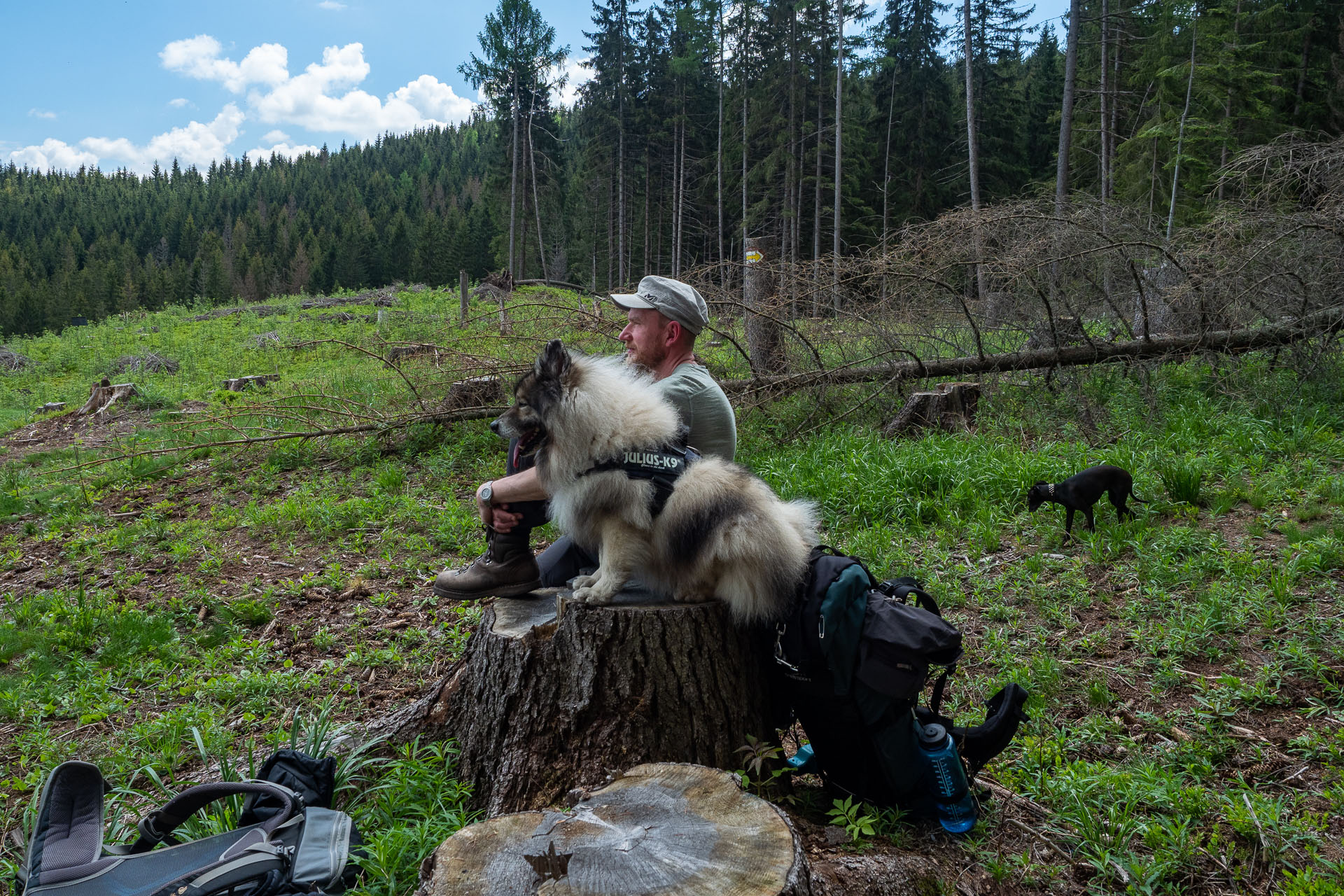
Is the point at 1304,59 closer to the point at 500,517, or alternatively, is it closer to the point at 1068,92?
the point at 1068,92

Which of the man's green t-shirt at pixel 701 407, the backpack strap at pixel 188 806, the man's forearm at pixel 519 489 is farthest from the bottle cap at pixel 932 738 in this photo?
the backpack strap at pixel 188 806

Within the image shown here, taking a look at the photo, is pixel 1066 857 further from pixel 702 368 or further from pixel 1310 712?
pixel 702 368

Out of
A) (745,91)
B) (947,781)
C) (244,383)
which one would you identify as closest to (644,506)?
(947,781)

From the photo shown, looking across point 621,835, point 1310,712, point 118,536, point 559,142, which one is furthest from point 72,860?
point 559,142

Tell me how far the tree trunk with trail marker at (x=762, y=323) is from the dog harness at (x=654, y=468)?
5.50 meters

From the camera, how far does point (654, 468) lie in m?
2.75

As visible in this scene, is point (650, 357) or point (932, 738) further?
point (650, 357)

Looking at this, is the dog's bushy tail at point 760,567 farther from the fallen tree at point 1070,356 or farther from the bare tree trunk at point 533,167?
the bare tree trunk at point 533,167

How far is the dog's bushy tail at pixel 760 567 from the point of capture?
2.57 meters

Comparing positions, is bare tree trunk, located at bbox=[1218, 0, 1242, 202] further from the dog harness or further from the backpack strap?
the backpack strap

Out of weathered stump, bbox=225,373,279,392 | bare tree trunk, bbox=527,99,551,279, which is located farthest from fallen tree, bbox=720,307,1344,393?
bare tree trunk, bbox=527,99,551,279

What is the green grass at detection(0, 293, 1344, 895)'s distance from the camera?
267 cm

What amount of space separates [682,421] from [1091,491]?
3.39 metres

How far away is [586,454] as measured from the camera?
9.23ft
